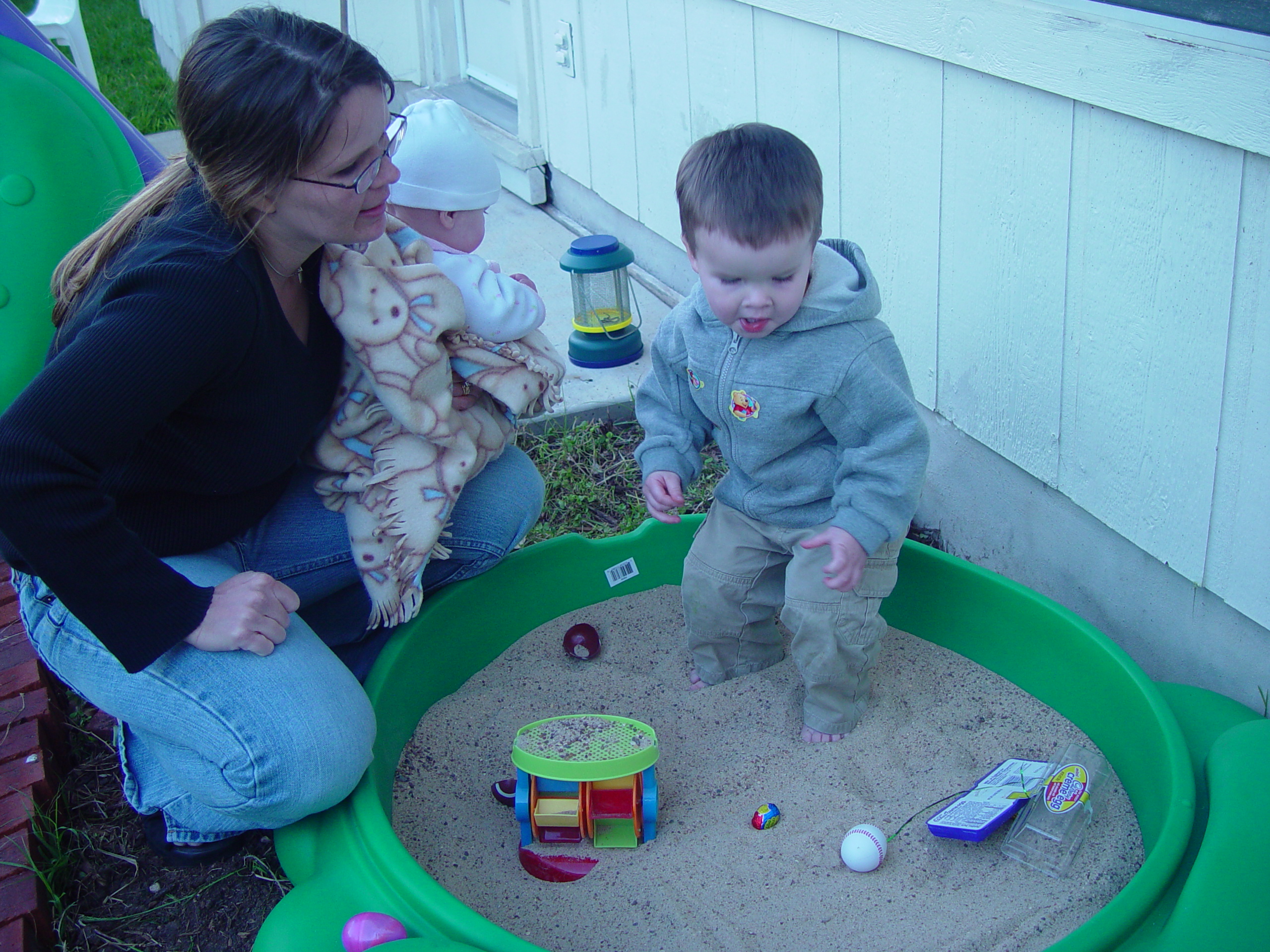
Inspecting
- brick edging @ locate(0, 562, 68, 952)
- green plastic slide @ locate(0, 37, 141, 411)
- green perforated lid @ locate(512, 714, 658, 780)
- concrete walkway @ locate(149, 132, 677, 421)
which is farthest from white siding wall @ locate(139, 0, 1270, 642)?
brick edging @ locate(0, 562, 68, 952)

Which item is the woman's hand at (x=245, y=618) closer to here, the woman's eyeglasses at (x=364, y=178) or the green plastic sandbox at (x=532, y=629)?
the green plastic sandbox at (x=532, y=629)

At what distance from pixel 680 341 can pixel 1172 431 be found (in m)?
0.70

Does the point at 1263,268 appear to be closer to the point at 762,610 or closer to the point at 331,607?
the point at 762,610

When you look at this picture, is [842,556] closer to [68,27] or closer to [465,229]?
[465,229]

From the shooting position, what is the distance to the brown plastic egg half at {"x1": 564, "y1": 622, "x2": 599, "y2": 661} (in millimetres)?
1930

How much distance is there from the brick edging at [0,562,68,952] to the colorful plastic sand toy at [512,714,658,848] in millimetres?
629

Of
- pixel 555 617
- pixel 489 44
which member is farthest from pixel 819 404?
pixel 489 44

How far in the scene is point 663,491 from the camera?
172 cm

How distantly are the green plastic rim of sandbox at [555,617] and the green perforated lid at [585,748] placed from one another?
0.20 metres

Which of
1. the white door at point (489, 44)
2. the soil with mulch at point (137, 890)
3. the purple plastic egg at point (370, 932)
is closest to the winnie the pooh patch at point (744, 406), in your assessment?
the purple plastic egg at point (370, 932)

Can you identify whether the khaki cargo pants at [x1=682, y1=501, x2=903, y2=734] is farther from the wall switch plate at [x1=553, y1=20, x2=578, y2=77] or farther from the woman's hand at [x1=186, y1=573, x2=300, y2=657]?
the wall switch plate at [x1=553, y1=20, x2=578, y2=77]

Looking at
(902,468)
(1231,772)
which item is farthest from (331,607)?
(1231,772)

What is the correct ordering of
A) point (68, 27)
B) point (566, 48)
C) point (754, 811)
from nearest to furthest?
Result: point (754, 811) → point (566, 48) → point (68, 27)

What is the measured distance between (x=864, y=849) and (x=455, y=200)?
108cm
